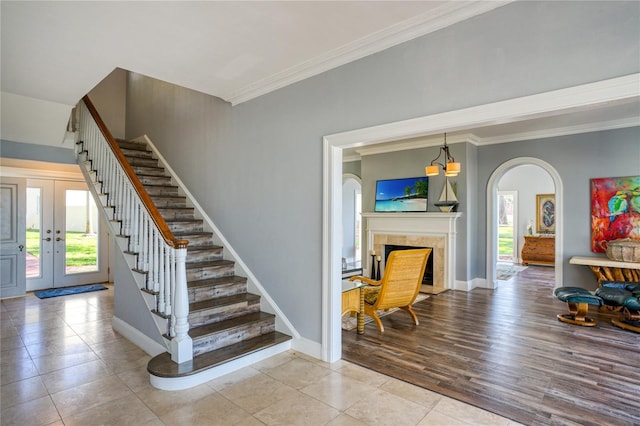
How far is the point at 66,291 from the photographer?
6.33 meters

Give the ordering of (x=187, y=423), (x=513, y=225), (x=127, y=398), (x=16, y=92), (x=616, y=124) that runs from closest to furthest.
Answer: (x=187, y=423)
(x=127, y=398)
(x=16, y=92)
(x=616, y=124)
(x=513, y=225)

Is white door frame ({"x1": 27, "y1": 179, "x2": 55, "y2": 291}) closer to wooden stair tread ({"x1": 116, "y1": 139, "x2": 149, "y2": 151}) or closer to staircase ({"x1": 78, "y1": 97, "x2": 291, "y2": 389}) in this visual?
wooden stair tread ({"x1": 116, "y1": 139, "x2": 149, "y2": 151})

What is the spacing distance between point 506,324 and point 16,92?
634 cm

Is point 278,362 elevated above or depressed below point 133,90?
below

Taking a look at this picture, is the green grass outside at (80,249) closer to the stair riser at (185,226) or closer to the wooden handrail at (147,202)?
the wooden handrail at (147,202)

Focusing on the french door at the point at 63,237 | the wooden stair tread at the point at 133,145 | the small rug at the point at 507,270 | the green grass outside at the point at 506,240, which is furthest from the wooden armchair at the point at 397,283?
the green grass outside at the point at 506,240

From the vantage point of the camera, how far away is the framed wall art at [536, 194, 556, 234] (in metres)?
9.47

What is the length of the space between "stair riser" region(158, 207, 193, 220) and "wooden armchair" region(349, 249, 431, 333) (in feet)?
8.60

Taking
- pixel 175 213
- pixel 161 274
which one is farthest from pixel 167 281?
pixel 175 213

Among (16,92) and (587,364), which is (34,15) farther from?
(587,364)

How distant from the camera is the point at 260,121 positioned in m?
3.89

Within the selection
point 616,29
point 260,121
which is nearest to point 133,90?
point 260,121

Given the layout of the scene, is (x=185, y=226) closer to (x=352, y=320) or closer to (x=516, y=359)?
(x=352, y=320)

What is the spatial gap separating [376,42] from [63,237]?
7.12 m
